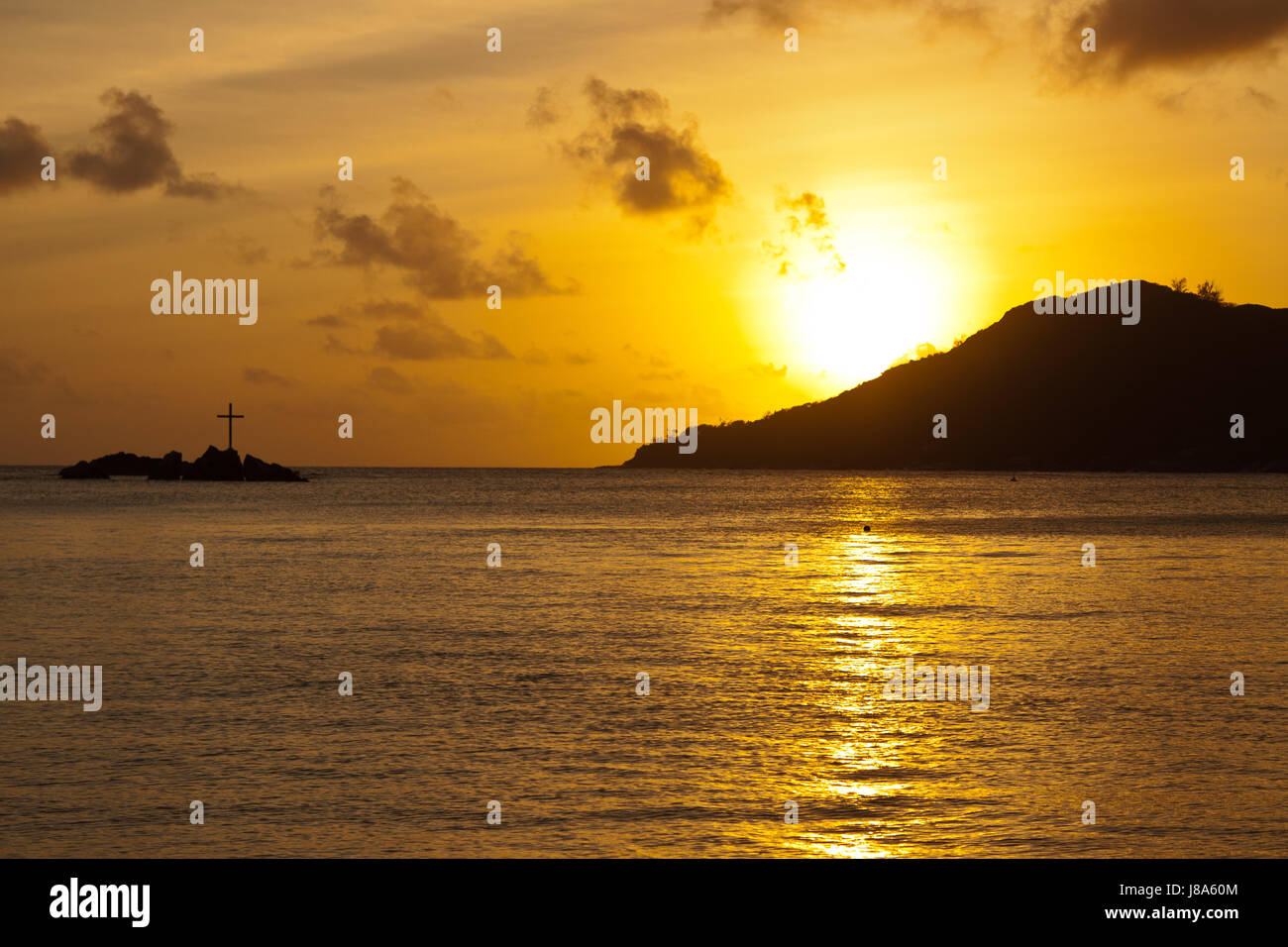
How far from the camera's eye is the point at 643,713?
23984 mm

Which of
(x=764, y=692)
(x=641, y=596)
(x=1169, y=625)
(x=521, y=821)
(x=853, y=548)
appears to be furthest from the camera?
(x=853, y=548)

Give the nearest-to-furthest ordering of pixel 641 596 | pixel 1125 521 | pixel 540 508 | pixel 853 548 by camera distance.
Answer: pixel 641 596
pixel 853 548
pixel 1125 521
pixel 540 508

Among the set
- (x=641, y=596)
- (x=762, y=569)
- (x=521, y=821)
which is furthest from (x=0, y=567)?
(x=521, y=821)

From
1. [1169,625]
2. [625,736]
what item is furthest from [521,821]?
[1169,625]

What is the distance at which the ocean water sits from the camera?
53.4 feet

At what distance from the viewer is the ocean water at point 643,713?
16.3 m

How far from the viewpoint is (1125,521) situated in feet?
360
